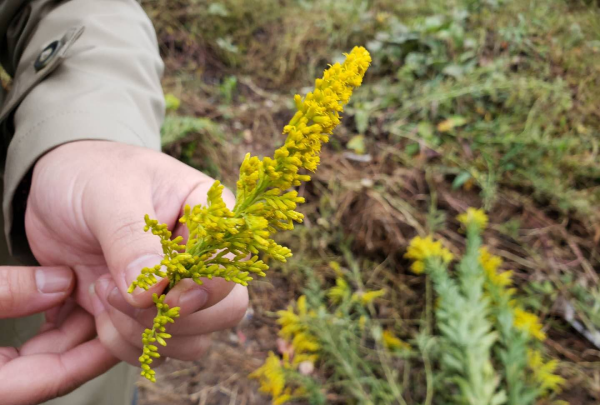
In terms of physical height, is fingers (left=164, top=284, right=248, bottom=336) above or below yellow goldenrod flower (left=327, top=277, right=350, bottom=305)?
above

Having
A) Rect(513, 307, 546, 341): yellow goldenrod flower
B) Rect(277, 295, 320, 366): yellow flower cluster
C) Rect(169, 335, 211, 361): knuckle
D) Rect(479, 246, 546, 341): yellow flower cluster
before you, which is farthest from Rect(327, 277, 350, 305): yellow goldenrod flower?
Rect(169, 335, 211, 361): knuckle

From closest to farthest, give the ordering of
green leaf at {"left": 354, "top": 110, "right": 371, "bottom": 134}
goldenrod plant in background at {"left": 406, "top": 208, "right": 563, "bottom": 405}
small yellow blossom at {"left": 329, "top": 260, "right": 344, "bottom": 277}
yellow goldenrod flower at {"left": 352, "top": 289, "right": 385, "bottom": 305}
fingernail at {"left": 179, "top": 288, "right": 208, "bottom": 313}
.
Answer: fingernail at {"left": 179, "top": 288, "right": 208, "bottom": 313}, goldenrod plant in background at {"left": 406, "top": 208, "right": 563, "bottom": 405}, yellow goldenrod flower at {"left": 352, "top": 289, "right": 385, "bottom": 305}, small yellow blossom at {"left": 329, "top": 260, "right": 344, "bottom": 277}, green leaf at {"left": 354, "top": 110, "right": 371, "bottom": 134}

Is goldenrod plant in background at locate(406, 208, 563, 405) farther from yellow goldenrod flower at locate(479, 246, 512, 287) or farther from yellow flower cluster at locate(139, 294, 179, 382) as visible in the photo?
yellow flower cluster at locate(139, 294, 179, 382)

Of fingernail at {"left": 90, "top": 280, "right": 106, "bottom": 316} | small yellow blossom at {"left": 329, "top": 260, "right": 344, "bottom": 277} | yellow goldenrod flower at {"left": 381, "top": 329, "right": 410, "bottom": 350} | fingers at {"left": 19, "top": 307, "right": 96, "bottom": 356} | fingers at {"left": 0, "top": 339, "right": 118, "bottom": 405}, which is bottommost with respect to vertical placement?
small yellow blossom at {"left": 329, "top": 260, "right": 344, "bottom": 277}

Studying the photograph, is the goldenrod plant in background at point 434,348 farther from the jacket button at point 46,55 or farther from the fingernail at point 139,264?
the jacket button at point 46,55

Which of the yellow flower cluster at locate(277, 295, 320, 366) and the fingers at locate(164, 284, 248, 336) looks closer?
the fingers at locate(164, 284, 248, 336)

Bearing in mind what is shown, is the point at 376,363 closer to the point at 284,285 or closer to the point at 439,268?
the point at 439,268

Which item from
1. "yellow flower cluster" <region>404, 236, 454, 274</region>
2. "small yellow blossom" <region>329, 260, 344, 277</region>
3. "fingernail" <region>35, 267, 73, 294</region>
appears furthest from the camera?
"small yellow blossom" <region>329, 260, 344, 277</region>
